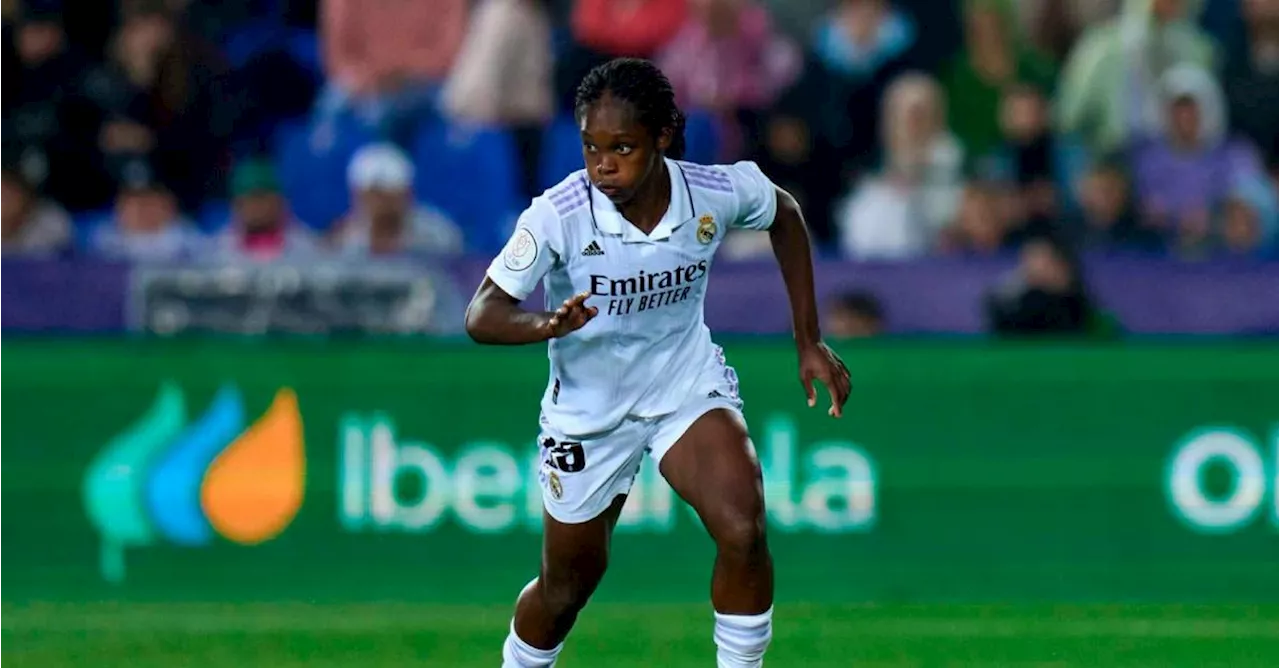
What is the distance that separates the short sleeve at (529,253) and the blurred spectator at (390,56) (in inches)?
283

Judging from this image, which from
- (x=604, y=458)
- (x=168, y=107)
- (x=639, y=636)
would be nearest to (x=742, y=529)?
(x=604, y=458)

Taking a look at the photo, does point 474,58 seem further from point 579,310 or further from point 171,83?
point 579,310

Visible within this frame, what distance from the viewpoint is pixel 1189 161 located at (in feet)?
40.6

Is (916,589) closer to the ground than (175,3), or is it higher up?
closer to the ground

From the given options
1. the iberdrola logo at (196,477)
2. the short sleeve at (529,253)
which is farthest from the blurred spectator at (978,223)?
the short sleeve at (529,253)

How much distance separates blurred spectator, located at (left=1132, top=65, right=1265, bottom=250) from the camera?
12.3 metres

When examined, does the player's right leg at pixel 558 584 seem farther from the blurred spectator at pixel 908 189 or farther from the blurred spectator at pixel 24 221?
the blurred spectator at pixel 24 221

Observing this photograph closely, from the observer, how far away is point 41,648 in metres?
8.74

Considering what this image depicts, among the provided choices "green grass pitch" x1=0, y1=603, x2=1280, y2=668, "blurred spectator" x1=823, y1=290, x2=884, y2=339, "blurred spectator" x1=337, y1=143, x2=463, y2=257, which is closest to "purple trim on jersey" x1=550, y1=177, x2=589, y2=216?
"green grass pitch" x1=0, y1=603, x2=1280, y2=668

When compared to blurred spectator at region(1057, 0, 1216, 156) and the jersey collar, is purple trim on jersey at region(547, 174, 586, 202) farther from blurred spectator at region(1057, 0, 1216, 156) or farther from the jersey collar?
blurred spectator at region(1057, 0, 1216, 156)

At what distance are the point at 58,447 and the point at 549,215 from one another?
17.0 ft

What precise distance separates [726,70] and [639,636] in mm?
A: 4853

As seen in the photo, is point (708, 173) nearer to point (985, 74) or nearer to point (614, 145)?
point (614, 145)

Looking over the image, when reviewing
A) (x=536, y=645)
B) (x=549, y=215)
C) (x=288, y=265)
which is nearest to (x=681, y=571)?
(x=288, y=265)
